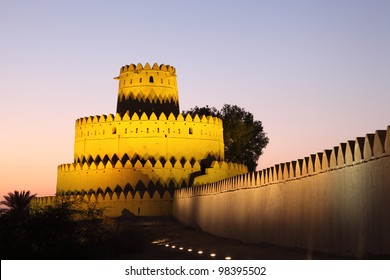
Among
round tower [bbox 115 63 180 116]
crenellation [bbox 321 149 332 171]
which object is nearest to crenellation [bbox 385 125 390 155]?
crenellation [bbox 321 149 332 171]

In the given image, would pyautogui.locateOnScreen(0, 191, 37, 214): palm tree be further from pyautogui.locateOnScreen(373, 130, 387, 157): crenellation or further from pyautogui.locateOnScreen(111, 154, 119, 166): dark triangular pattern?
pyautogui.locateOnScreen(373, 130, 387, 157): crenellation

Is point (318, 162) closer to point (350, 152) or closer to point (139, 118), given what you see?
point (350, 152)

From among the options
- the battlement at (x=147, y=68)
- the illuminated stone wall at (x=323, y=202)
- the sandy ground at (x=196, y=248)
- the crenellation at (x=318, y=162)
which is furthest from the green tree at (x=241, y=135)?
the crenellation at (x=318, y=162)

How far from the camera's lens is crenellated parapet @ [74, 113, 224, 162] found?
4159 centimetres

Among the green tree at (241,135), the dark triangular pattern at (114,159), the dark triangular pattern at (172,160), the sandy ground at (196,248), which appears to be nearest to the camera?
the sandy ground at (196,248)

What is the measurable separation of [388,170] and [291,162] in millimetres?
5914

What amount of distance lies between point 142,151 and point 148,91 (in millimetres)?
4237

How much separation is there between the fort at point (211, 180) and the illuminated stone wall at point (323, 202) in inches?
0.8

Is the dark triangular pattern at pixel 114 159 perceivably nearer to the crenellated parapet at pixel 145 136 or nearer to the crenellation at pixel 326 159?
the crenellated parapet at pixel 145 136

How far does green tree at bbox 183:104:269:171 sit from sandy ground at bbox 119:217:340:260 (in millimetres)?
18441

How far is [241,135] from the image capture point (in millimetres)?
51562

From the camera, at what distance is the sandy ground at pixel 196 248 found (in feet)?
55.7

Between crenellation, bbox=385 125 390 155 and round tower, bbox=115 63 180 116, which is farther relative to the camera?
round tower, bbox=115 63 180 116

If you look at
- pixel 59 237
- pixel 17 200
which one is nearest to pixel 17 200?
pixel 17 200
